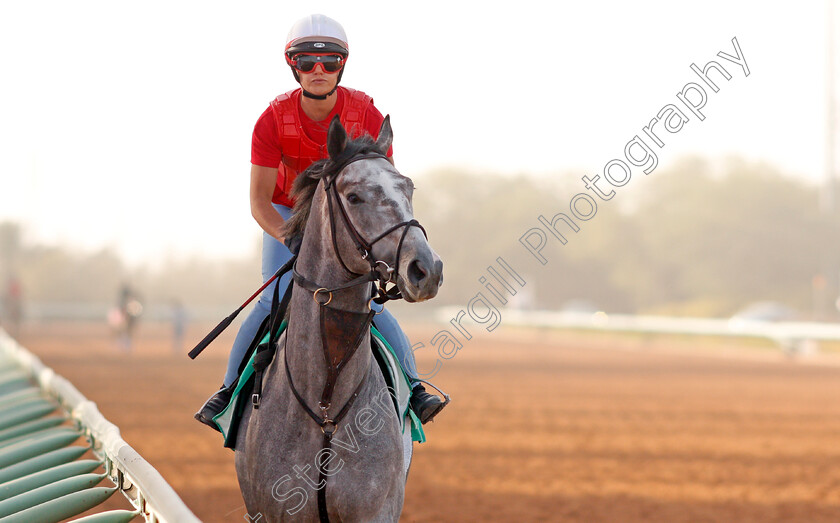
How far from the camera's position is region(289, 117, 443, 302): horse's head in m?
3.12

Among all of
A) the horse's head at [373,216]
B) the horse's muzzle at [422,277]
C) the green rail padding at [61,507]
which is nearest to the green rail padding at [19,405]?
the green rail padding at [61,507]

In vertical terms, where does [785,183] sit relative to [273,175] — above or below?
above

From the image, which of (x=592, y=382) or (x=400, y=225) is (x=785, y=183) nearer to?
(x=592, y=382)

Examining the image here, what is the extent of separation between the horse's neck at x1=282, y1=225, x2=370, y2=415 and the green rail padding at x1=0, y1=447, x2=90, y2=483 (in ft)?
7.50

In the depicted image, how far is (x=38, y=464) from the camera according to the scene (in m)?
5.30

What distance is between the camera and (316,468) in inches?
144

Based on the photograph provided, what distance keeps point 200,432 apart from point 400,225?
9.64 metres

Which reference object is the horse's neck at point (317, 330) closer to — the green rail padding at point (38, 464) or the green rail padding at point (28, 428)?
the green rail padding at point (38, 464)

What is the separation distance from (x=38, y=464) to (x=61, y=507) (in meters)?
1.25

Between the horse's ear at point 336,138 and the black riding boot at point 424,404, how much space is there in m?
1.36

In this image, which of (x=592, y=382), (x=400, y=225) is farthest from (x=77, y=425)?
(x=592, y=382)

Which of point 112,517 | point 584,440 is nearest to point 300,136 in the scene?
point 112,517

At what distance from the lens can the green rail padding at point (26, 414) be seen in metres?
6.94

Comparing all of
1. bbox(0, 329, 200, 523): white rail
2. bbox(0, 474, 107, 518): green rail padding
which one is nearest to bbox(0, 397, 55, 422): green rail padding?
bbox(0, 329, 200, 523): white rail
